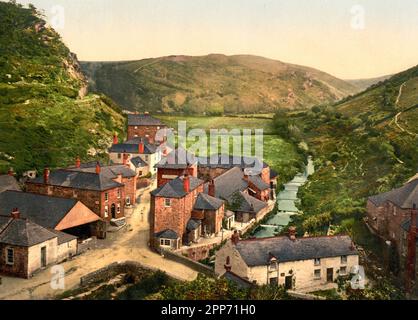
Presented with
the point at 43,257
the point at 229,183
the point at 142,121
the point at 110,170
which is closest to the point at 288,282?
the point at 43,257

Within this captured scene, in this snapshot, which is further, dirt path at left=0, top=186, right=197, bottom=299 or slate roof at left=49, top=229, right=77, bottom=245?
slate roof at left=49, top=229, right=77, bottom=245

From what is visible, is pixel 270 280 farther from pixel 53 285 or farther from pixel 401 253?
pixel 53 285

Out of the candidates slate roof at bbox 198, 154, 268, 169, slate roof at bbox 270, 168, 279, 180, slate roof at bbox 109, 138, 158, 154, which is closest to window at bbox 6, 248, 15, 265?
slate roof at bbox 198, 154, 268, 169

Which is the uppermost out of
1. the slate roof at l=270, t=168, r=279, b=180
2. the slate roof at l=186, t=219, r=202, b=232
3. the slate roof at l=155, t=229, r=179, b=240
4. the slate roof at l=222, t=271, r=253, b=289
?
the slate roof at l=270, t=168, r=279, b=180

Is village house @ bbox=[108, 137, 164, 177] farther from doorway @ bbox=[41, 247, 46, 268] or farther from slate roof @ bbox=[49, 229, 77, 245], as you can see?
doorway @ bbox=[41, 247, 46, 268]

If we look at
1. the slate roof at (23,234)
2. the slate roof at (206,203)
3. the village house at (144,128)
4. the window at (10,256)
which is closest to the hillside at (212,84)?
the village house at (144,128)
